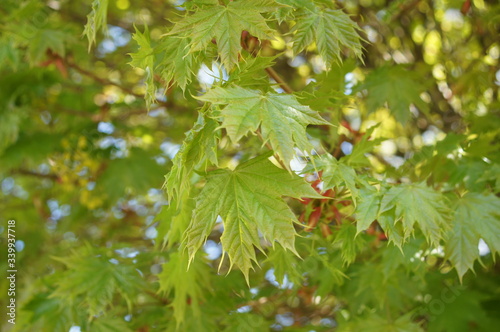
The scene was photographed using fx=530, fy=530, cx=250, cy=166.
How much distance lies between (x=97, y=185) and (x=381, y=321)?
5.93ft

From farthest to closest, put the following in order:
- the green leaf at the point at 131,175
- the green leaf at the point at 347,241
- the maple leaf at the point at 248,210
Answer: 1. the green leaf at the point at 131,175
2. the green leaf at the point at 347,241
3. the maple leaf at the point at 248,210

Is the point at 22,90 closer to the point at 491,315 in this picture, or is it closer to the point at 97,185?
the point at 97,185

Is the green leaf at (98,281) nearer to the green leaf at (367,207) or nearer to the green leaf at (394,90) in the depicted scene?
the green leaf at (367,207)

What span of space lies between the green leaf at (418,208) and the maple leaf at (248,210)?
26cm

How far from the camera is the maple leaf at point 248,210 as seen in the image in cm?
118

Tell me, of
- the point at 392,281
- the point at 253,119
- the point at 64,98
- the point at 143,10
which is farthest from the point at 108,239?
the point at 253,119

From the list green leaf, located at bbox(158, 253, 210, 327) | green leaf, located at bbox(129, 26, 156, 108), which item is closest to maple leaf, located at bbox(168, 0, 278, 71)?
green leaf, located at bbox(129, 26, 156, 108)

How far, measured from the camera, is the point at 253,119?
1.09 meters

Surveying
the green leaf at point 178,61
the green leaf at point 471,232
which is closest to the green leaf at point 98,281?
the green leaf at point 178,61

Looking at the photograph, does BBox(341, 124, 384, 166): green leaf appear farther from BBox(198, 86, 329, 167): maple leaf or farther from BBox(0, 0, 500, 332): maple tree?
BBox(198, 86, 329, 167): maple leaf

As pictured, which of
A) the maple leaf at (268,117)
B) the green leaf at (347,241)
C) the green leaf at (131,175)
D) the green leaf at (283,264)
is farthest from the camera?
the green leaf at (131,175)

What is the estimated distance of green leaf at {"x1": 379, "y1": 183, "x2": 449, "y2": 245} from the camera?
1315 mm

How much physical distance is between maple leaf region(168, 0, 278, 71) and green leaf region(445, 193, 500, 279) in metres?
0.74

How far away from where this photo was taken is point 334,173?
1309mm
